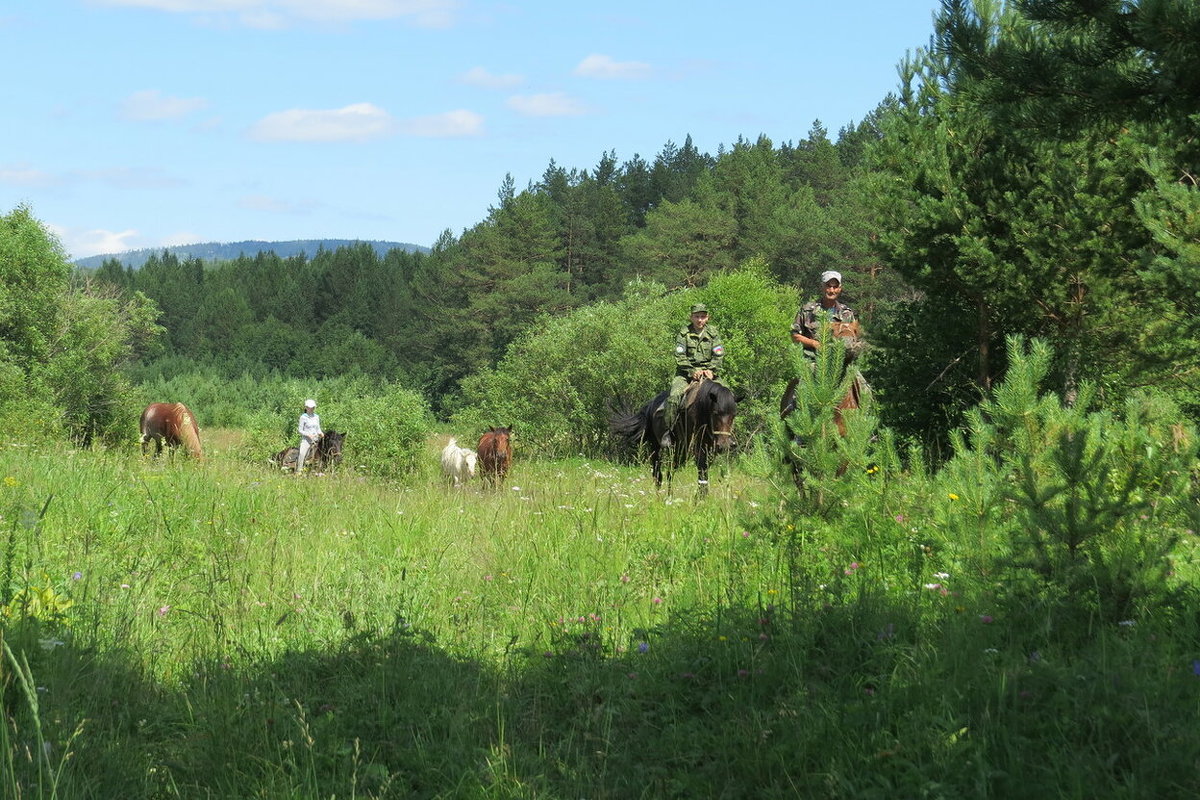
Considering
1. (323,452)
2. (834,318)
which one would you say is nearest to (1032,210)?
(834,318)

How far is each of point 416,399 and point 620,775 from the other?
92.6ft

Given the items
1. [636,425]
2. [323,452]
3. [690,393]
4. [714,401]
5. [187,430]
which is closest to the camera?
[714,401]

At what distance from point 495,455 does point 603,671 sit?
39.4 feet

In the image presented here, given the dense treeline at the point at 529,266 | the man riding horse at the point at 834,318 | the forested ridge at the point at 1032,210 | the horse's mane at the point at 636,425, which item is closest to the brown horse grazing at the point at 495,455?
the horse's mane at the point at 636,425

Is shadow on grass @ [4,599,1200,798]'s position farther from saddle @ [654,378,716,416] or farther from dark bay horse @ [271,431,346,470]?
dark bay horse @ [271,431,346,470]

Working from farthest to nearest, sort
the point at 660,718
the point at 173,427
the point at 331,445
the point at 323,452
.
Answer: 1. the point at 331,445
2. the point at 323,452
3. the point at 173,427
4. the point at 660,718

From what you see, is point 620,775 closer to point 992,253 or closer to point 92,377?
point 992,253

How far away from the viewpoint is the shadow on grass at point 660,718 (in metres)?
3.38

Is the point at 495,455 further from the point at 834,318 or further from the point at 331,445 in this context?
the point at 331,445

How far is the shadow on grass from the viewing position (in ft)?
11.1

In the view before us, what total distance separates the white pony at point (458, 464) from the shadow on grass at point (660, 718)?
14.0m

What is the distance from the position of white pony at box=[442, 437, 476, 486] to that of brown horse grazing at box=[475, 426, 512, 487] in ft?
5.80

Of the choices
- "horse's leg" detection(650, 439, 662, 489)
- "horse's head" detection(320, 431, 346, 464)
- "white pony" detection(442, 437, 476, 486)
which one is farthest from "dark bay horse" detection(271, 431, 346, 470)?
"horse's leg" detection(650, 439, 662, 489)

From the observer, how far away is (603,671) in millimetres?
4539
